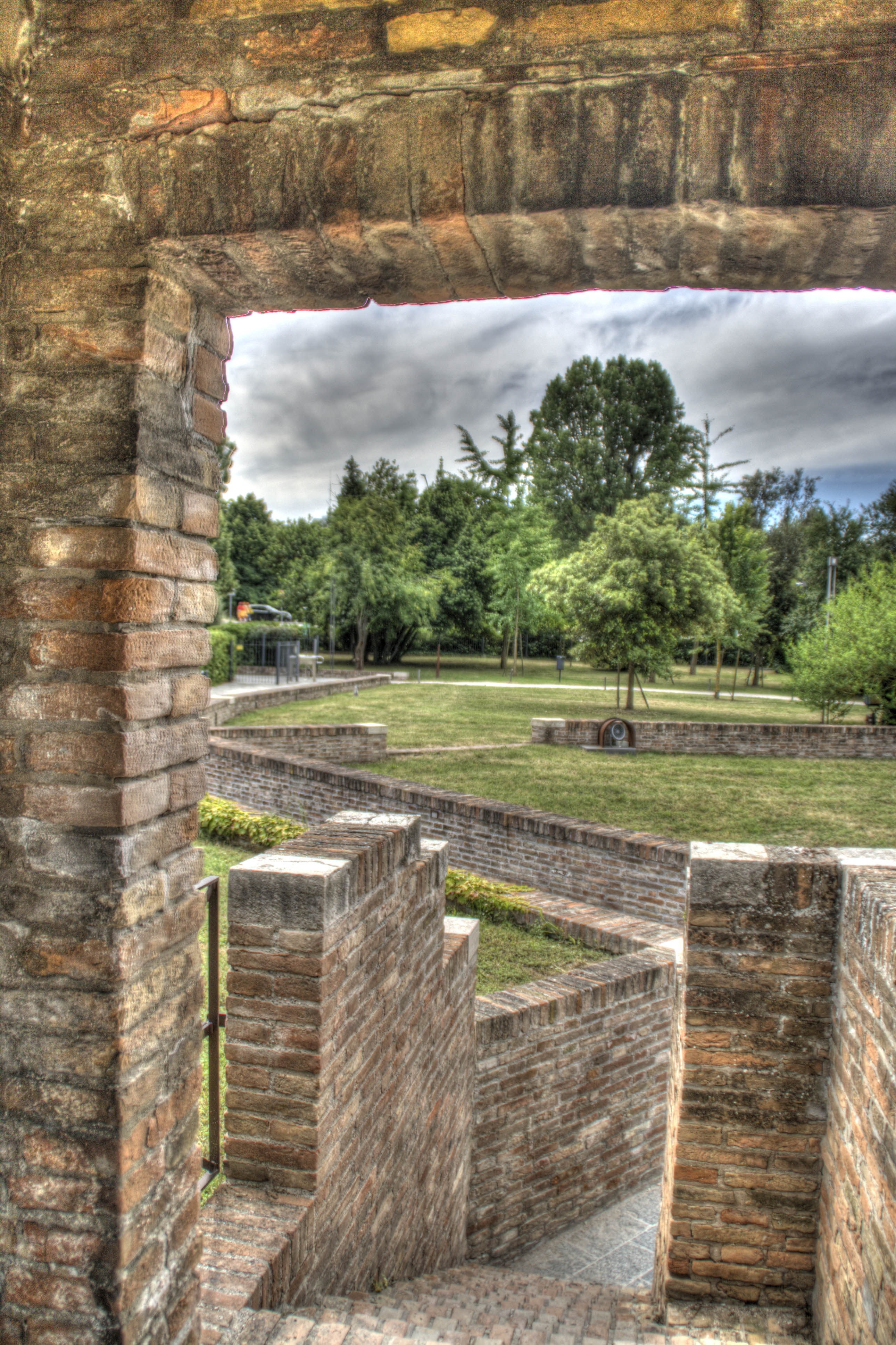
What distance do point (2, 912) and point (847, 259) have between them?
2.33m

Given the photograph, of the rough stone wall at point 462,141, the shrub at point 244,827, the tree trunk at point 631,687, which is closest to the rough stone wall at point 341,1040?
the rough stone wall at point 462,141

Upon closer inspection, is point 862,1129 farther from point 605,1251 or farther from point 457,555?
point 457,555

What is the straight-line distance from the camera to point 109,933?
1857 mm

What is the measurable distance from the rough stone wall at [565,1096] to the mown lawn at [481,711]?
9.48 m

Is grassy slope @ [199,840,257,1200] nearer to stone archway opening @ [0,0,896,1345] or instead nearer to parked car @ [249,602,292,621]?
stone archway opening @ [0,0,896,1345]

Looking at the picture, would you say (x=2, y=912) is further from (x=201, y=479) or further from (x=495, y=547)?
(x=495, y=547)

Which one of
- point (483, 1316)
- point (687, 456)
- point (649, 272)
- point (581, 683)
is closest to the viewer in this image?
point (649, 272)

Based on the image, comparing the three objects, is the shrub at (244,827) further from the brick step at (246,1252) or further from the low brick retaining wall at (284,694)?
the brick step at (246,1252)

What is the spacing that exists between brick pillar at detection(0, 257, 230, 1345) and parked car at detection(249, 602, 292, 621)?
2492 cm

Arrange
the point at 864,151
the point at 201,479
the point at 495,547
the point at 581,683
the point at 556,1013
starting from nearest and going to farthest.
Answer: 1. the point at 864,151
2. the point at 201,479
3. the point at 556,1013
4. the point at 581,683
5. the point at 495,547

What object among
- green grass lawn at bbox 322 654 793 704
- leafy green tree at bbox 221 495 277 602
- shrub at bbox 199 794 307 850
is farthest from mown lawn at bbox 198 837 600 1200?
leafy green tree at bbox 221 495 277 602

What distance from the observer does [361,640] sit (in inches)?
1222

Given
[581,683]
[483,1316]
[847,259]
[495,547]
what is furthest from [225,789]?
[495,547]

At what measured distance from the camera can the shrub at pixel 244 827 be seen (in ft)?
28.0
